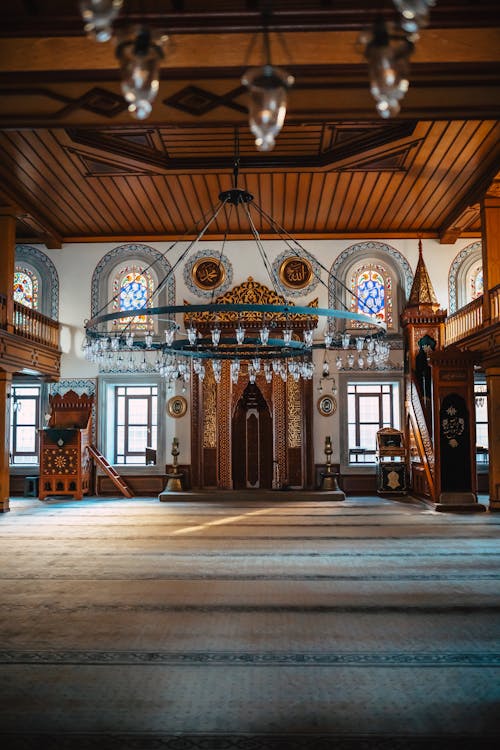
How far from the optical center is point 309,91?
13.8 feet

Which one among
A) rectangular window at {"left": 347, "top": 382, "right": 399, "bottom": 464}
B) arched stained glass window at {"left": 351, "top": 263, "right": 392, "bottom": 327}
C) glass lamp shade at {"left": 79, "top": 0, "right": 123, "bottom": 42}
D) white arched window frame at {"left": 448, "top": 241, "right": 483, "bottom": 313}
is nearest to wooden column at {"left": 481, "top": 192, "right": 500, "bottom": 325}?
white arched window frame at {"left": 448, "top": 241, "right": 483, "bottom": 313}

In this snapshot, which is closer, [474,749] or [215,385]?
[474,749]

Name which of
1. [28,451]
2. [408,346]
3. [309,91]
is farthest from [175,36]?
[28,451]

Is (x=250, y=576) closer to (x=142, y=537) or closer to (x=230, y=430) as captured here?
(x=142, y=537)

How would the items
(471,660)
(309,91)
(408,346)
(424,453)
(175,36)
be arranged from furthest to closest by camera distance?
(408,346) → (424,453) → (309,91) → (175,36) → (471,660)

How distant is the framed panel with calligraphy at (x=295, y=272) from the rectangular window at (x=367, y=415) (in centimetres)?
203

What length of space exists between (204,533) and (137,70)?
611 centimetres

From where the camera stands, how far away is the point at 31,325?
10859mm

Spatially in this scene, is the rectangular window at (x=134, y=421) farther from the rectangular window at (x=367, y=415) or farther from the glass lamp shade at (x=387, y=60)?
the glass lamp shade at (x=387, y=60)

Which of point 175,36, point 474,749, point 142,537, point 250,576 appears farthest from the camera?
point 142,537

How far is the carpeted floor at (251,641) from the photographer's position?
2574 mm

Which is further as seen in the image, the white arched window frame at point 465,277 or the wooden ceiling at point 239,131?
the white arched window frame at point 465,277

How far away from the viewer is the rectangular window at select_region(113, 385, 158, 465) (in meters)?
12.1

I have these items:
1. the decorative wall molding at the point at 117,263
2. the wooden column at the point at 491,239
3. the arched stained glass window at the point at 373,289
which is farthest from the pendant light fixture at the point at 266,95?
the decorative wall molding at the point at 117,263
